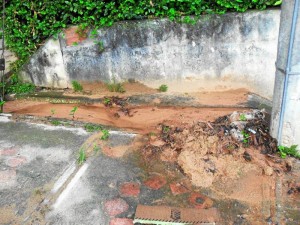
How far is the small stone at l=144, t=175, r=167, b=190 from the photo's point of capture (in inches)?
144

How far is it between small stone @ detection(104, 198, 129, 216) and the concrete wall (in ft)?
9.45

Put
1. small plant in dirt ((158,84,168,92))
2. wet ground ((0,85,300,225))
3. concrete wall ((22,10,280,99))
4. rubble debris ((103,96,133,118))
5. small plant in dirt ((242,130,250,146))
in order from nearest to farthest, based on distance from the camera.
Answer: wet ground ((0,85,300,225)), small plant in dirt ((242,130,250,146)), concrete wall ((22,10,280,99)), rubble debris ((103,96,133,118)), small plant in dirt ((158,84,168,92))

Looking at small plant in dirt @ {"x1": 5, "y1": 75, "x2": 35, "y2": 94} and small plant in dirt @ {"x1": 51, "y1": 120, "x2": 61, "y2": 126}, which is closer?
small plant in dirt @ {"x1": 51, "y1": 120, "x2": 61, "y2": 126}

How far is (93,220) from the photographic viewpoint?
327cm

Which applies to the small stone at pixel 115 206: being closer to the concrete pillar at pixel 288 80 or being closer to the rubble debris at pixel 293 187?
the rubble debris at pixel 293 187

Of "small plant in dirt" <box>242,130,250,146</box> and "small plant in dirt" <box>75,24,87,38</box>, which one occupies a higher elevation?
"small plant in dirt" <box>75,24,87,38</box>

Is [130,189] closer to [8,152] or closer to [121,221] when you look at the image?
[121,221]

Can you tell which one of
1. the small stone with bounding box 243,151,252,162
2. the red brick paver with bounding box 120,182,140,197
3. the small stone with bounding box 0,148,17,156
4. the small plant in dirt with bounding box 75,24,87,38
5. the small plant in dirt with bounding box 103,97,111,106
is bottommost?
the red brick paver with bounding box 120,182,140,197

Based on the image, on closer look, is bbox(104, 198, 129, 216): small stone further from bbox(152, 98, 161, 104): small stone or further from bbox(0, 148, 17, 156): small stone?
bbox(152, 98, 161, 104): small stone

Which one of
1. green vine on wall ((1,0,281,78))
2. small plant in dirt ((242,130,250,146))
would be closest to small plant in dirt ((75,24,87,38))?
green vine on wall ((1,0,281,78))

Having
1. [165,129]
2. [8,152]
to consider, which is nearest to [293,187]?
[165,129]

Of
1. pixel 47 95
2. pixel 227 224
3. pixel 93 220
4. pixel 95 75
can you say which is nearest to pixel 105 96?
pixel 95 75

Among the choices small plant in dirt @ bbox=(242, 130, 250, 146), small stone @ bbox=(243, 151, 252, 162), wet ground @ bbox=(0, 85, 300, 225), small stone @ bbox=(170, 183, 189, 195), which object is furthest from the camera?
small plant in dirt @ bbox=(242, 130, 250, 146)

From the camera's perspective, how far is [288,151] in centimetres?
406
